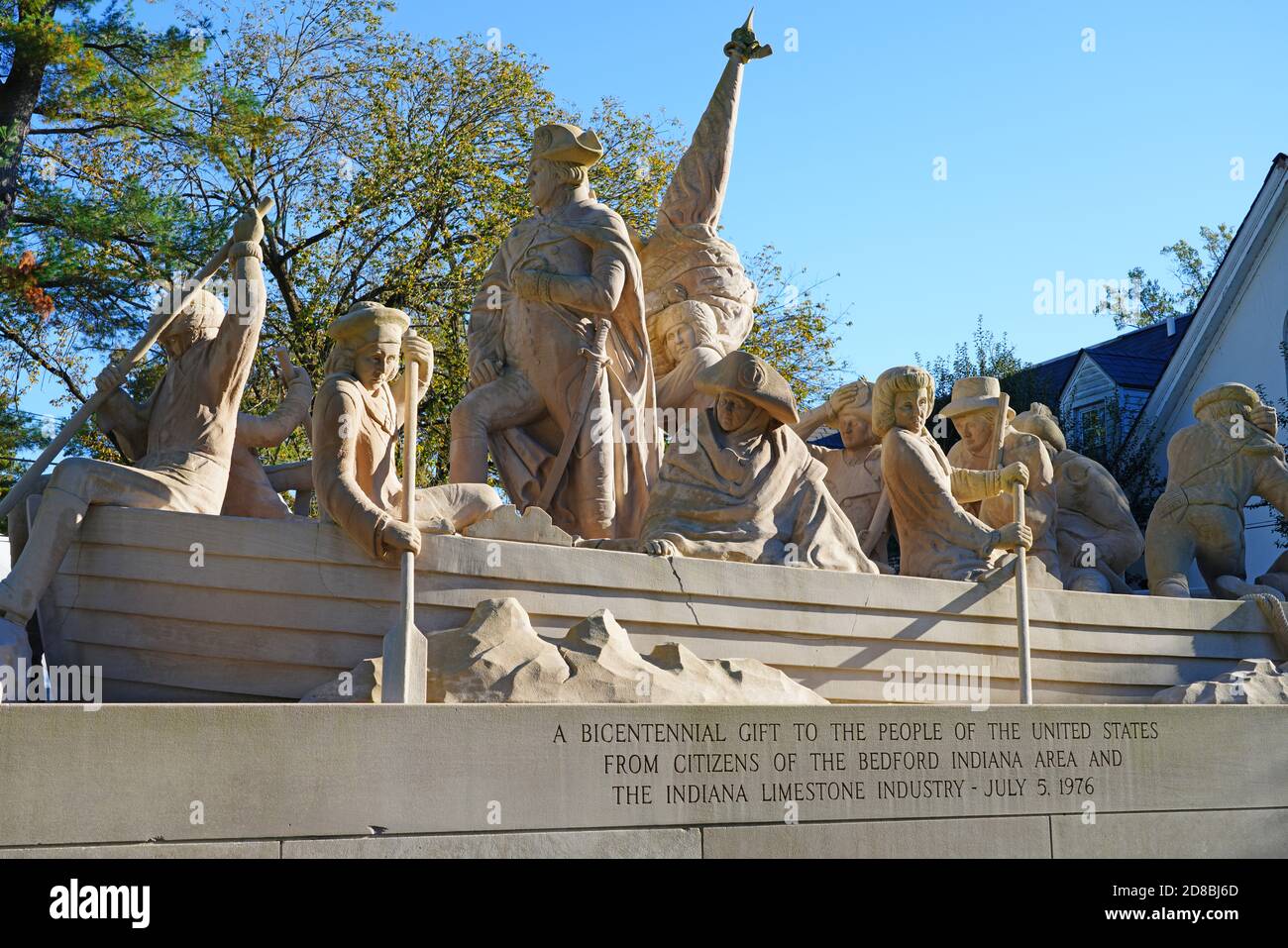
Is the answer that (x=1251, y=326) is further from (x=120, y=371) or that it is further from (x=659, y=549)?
(x=120, y=371)

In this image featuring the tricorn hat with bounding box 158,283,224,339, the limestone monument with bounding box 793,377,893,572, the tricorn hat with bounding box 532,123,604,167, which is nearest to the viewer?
the tricorn hat with bounding box 158,283,224,339

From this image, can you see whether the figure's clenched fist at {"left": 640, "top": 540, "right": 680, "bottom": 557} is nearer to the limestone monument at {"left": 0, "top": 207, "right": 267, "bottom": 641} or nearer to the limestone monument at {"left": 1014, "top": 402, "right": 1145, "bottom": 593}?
the limestone monument at {"left": 0, "top": 207, "right": 267, "bottom": 641}

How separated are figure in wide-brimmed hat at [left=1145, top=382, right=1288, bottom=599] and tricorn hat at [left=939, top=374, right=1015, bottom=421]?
134 centimetres

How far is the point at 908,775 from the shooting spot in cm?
727

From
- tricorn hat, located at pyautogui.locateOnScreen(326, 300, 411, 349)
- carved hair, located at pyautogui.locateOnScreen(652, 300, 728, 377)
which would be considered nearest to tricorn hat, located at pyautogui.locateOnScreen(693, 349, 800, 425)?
tricorn hat, located at pyautogui.locateOnScreen(326, 300, 411, 349)

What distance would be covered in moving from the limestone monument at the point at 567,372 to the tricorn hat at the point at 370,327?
199 cm

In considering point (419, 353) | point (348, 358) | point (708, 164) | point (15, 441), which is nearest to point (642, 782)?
point (419, 353)

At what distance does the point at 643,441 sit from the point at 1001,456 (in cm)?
279

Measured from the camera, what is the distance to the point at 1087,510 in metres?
12.2

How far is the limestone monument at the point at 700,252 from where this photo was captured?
11.7 metres

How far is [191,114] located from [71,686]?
14.2 m

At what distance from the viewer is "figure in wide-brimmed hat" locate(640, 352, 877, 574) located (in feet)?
28.7
